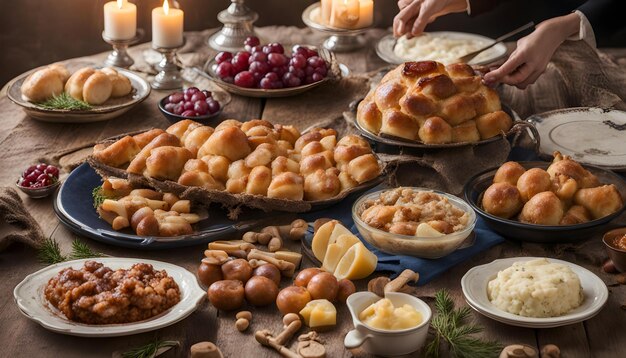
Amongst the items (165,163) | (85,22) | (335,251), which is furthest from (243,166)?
(85,22)

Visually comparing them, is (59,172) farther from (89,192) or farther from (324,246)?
(324,246)

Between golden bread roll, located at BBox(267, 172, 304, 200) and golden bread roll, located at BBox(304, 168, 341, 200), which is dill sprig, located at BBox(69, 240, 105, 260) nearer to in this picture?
golden bread roll, located at BBox(267, 172, 304, 200)

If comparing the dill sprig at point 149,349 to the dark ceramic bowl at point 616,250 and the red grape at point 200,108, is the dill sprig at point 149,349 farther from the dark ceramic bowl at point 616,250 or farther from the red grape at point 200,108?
the red grape at point 200,108

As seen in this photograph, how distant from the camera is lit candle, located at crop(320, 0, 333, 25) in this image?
4484mm

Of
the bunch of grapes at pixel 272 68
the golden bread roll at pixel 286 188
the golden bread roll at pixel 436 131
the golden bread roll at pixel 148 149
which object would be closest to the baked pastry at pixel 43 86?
the bunch of grapes at pixel 272 68

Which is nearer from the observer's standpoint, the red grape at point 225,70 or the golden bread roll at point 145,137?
the golden bread roll at point 145,137

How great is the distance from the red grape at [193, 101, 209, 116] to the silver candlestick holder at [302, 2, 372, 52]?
107 centimetres

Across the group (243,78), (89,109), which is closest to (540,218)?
(243,78)

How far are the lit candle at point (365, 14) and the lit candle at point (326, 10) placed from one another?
15 cm

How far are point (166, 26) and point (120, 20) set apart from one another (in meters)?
0.28

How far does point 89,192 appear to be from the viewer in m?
2.99

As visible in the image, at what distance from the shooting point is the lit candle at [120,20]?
4.23 meters

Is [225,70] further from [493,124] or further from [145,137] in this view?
[493,124]

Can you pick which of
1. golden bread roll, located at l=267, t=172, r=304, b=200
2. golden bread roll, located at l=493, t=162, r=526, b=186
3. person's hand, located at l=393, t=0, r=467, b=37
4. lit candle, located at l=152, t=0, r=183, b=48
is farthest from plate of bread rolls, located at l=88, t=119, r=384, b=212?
lit candle, located at l=152, t=0, r=183, b=48
